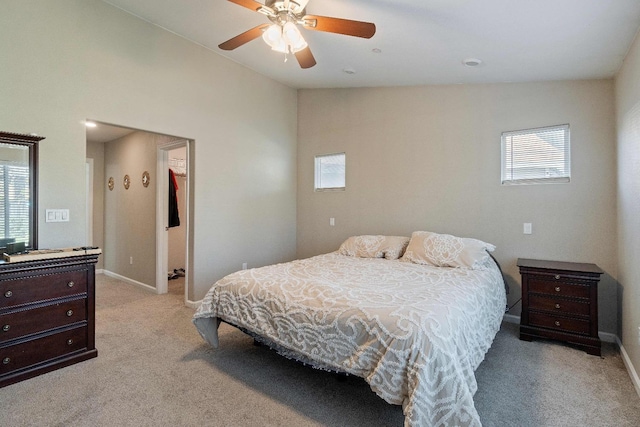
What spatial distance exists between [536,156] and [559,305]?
4.99 ft

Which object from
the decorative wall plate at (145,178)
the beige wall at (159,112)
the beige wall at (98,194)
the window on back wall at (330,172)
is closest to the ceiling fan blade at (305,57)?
the beige wall at (159,112)

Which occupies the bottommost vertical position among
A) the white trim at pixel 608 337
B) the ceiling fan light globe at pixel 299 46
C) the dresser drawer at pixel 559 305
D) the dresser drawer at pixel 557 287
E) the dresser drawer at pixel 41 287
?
the white trim at pixel 608 337

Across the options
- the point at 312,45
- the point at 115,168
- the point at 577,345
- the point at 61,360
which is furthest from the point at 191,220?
the point at 577,345

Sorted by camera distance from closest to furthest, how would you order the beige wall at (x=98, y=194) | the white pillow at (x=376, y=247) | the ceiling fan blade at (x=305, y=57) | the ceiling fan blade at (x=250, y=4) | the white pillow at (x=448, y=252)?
the ceiling fan blade at (x=250, y=4) < the ceiling fan blade at (x=305, y=57) < the white pillow at (x=448, y=252) < the white pillow at (x=376, y=247) < the beige wall at (x=98, y=194)

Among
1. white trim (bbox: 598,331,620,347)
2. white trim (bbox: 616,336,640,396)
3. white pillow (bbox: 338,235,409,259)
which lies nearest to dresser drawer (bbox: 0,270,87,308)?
white pillow (bbox: 338,235,409,259)

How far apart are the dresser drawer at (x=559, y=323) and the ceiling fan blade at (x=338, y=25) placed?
2855 mm

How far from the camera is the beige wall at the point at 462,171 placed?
125 inches

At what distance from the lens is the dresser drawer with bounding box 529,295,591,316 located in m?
2.85

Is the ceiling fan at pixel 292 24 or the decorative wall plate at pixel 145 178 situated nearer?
the ceiling fan at pixel 292 24

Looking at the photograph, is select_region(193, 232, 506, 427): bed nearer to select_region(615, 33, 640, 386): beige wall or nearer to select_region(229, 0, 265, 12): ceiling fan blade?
select_region(615, 33, 640, 386): beige wall

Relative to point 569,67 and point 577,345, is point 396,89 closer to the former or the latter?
point 569,67

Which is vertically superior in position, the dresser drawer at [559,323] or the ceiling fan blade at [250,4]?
the ceiling fan blade at [250,4]

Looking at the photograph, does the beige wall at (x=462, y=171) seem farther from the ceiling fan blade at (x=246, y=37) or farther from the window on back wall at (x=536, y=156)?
the ceiling fan blade at (x=246, y=37)

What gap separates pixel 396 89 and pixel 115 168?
4851mm
